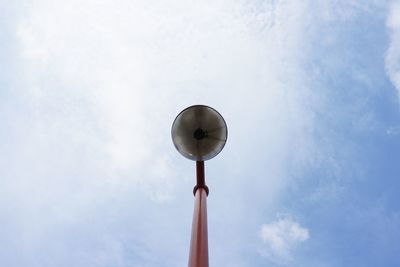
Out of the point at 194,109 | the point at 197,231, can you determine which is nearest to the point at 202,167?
the point at 194,109

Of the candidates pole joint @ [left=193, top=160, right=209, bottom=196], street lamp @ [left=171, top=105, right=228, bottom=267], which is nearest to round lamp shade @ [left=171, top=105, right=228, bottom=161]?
street lamp @ [left=171, top=105, right=228, bottom=267]

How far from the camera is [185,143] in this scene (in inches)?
307

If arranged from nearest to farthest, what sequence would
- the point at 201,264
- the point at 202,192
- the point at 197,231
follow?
the point at 201,264 < the point at 197,231 < the point at 202,192

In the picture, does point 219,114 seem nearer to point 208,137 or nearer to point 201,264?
point 208,137

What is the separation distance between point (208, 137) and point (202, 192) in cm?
101

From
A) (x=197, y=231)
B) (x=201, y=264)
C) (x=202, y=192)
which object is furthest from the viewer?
(x=202, y=192)

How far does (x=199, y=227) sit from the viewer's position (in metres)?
6.23

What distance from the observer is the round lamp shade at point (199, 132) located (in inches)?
306

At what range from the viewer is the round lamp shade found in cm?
777

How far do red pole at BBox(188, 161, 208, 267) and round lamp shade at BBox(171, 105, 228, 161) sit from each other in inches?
9.6

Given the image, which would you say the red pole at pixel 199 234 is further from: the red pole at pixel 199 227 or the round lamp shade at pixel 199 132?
the round lamp shade at pixel 199 132

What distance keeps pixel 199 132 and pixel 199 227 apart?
2056 millimetres

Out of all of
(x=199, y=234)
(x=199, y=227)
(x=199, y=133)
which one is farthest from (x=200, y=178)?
(x=199, y=234)

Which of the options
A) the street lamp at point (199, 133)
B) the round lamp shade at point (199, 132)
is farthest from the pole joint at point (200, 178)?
the round lamp shade at point (199, 132)
